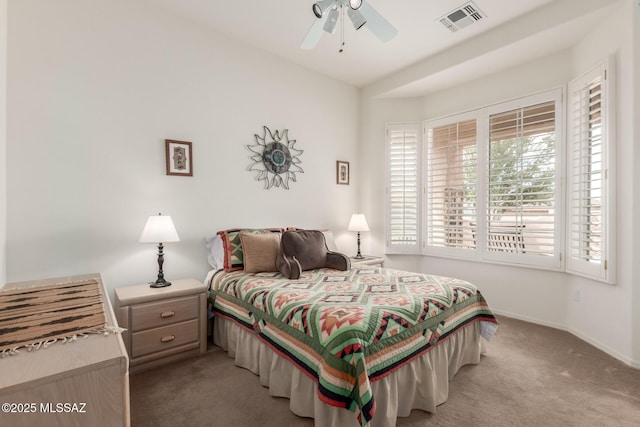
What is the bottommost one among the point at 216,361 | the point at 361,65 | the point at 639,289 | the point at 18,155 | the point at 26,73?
the point at 216,361

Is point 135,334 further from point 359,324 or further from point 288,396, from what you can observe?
point 359,324

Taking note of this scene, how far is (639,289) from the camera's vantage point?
238 centimetres

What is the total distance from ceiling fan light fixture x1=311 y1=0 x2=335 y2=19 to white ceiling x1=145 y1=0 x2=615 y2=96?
2.57 feet

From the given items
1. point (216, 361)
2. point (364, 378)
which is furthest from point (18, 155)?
point (364, 378)

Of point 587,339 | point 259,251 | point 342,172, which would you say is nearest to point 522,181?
point 587,339

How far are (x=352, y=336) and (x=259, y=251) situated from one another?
1.51 m

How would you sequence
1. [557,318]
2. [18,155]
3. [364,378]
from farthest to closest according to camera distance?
1. [557,318]
2. [18,155]
3. [364,378]

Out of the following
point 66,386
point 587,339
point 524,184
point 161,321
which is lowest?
point 587,339

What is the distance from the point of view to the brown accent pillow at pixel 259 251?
279 centimetres

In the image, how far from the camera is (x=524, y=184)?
11.0 feet

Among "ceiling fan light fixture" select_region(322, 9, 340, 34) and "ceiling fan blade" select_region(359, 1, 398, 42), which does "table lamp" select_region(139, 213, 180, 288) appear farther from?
"ceiling fan blade" select_region(359, 1, 398, 42)

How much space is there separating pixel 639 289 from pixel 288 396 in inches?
107

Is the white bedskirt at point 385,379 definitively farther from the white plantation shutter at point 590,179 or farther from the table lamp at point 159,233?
the white plantation shutter at point 590,179

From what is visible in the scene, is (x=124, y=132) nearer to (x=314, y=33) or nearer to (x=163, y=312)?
(x=163, y=312)
